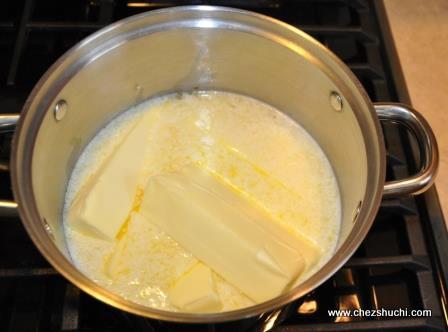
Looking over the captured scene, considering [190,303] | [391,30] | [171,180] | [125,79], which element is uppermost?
[391,30]

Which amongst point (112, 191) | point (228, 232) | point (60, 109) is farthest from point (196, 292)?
point (60, 109)

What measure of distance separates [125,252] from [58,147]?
0.23 m

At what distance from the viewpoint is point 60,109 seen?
0.88 metres

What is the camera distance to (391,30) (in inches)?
46.1

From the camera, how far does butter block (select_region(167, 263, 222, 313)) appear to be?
31.9 inches

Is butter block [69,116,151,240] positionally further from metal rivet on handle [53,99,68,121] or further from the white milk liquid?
metal rivet on handle [53,99,68,121]

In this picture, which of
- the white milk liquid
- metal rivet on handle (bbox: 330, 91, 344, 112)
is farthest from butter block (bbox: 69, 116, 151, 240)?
metal rivet on handle (bbox: 330, 91, 344, 112)

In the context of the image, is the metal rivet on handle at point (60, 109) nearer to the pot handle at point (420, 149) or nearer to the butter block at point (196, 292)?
the butter block at point (196, 292)

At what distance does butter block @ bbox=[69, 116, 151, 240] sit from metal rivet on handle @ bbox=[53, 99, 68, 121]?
14cm

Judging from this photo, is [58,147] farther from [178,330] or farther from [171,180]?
[178,330]

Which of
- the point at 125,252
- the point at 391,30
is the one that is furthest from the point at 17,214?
the point at 391,30

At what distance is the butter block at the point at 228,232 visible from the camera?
2.77 feet

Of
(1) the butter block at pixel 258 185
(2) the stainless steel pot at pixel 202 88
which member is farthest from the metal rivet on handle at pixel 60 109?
(1) the butter block at pixel 258 185

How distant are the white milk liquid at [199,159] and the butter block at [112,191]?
21 mm
